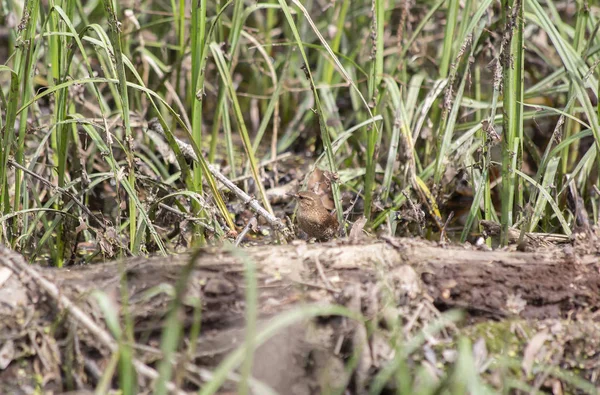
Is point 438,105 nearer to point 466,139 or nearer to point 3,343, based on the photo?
point 466,139

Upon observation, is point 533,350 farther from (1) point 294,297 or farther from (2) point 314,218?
(2) point 314,218

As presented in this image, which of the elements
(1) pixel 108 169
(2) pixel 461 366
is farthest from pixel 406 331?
(1) pixel 108 169

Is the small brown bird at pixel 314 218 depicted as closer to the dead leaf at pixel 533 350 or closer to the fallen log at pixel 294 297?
the fallen log at pixel 294 297

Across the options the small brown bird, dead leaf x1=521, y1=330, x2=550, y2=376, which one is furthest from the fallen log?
the small brown bird

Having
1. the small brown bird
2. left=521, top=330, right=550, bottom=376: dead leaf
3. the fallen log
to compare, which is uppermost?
the fallen log

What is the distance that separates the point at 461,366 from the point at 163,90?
11.4 ft

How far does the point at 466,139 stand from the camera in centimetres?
408

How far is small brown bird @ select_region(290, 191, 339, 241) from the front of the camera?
164 inches

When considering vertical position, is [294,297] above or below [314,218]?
above

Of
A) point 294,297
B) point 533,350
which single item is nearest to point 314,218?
point 294,297

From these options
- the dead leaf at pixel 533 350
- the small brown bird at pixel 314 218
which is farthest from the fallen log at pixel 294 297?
the small brown bird at pixel 314 218

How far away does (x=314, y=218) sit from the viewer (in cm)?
→ 417

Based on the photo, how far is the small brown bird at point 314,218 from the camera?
4160mm

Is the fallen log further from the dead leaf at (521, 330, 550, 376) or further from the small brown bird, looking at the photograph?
the small brown bird
